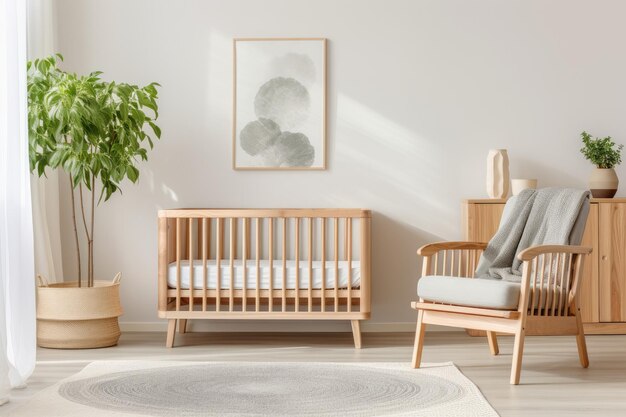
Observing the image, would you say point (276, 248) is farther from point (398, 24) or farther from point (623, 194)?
point (623, 194)

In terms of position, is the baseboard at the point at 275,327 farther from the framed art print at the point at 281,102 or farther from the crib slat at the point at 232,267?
the framed art print at the point at 281,102

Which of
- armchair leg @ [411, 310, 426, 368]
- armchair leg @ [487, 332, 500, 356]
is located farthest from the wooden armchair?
armchair leg @ [487, 332, 500, 356]

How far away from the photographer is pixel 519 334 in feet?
11.2

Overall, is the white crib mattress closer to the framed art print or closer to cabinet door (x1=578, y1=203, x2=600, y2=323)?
the framed art print

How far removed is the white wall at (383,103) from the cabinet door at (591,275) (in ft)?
1.22

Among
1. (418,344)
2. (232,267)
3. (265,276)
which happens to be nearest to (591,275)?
(418,344)

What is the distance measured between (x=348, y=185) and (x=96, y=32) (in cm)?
167

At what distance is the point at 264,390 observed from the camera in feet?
10.8

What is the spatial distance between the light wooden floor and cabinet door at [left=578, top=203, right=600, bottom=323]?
15 cm

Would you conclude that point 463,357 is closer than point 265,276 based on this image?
Yes

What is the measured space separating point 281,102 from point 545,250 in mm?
1945

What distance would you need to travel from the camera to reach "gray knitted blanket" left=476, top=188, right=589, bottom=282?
3898mm

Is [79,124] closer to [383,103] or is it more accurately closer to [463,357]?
[383,103]

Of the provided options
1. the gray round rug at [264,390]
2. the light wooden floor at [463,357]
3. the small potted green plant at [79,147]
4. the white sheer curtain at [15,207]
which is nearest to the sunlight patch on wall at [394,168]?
the light wooden floor at [463,357]
